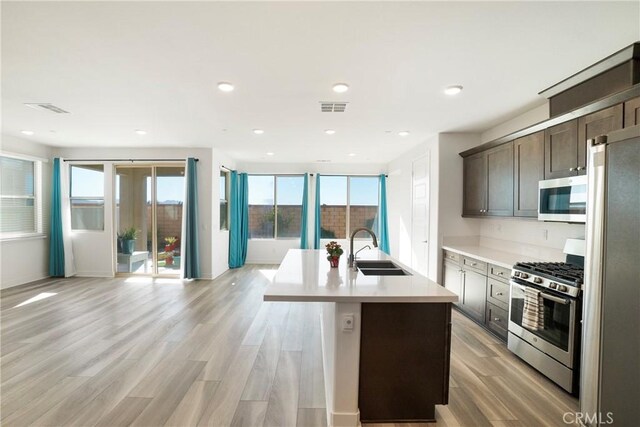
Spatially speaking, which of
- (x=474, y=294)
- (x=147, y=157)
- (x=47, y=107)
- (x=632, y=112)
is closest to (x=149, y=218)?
(x=147, y=157)

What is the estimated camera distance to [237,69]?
8.29 feet

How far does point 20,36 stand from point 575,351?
4752mm

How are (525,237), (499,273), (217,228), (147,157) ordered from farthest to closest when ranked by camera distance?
(217,228)
(147,157)
(525,237)
(499,273)

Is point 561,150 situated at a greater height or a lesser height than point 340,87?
lesser

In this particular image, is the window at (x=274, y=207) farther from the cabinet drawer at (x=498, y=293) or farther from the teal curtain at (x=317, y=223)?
the cabinet drawer at (x=498, y=293)

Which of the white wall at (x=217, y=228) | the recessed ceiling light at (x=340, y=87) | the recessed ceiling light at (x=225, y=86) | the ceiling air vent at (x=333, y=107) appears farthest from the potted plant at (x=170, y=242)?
the recessed ceiling light at (x=340, y=87)

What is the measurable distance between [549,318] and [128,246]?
6.96 metres

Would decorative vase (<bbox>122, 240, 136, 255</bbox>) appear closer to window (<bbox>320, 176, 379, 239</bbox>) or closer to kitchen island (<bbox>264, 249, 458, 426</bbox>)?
window (<bbox>320, 176, 379, 239</bbox>)

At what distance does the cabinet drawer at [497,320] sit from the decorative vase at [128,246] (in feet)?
21.3

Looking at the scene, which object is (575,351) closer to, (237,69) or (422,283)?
(422,283)

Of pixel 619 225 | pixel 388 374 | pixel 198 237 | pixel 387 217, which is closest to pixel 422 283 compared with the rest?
pixel 388 374

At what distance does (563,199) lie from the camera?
2674mm

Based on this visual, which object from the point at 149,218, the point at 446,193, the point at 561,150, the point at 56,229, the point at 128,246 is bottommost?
the point at 128,246

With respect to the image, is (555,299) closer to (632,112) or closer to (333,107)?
(632,112)
